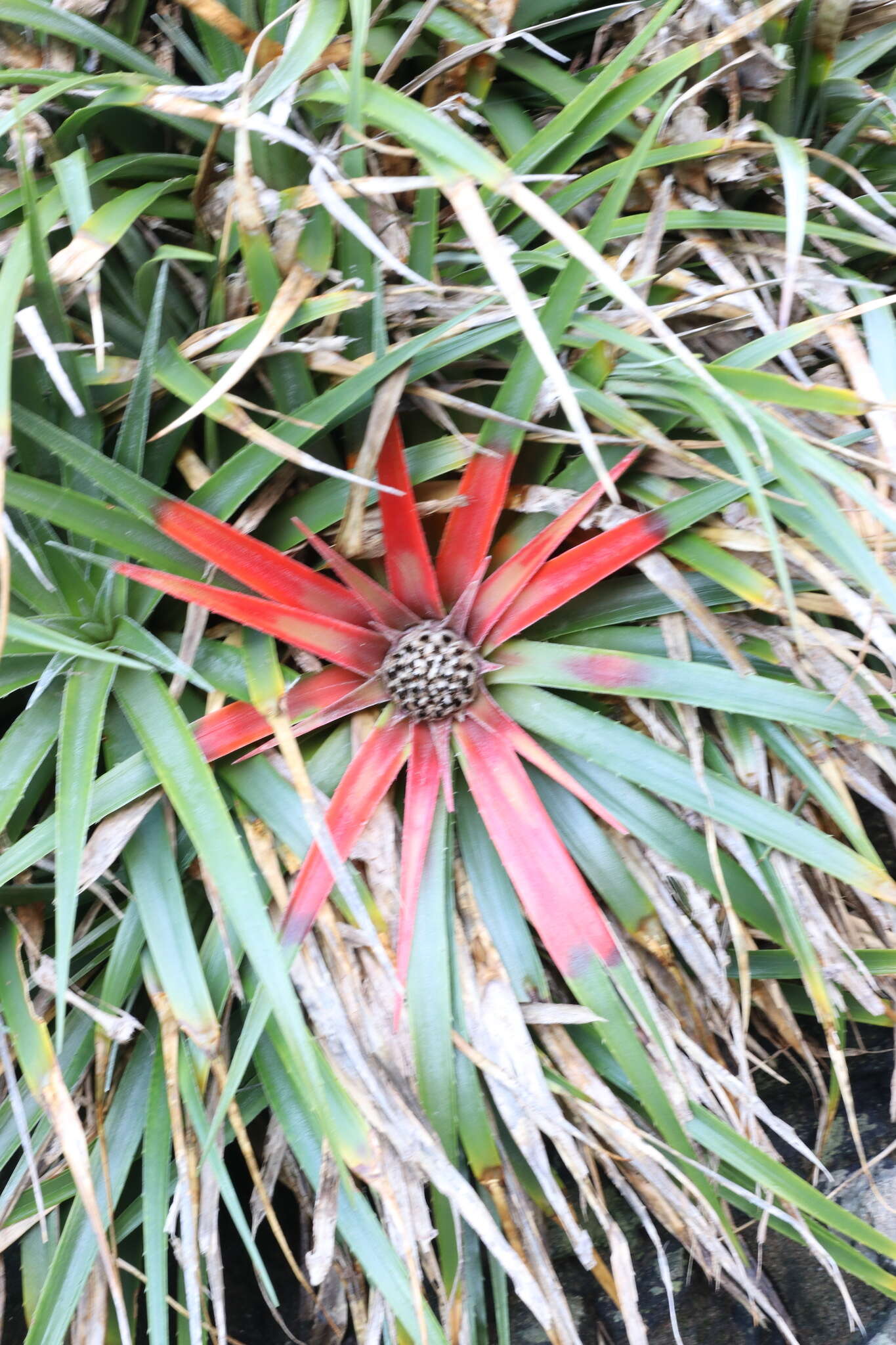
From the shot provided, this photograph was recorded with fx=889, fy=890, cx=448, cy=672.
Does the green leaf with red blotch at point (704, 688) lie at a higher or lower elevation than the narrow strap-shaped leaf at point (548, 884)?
higher

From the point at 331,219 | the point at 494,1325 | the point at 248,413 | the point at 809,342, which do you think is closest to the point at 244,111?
the point at 331,219

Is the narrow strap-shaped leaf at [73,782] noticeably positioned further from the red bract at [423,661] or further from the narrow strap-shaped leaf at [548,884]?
the narrow strap-shaped leaf at [548,884]

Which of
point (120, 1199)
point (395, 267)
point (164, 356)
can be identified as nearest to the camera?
point (395, 267)

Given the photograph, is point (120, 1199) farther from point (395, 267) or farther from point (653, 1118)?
point (395, 267)

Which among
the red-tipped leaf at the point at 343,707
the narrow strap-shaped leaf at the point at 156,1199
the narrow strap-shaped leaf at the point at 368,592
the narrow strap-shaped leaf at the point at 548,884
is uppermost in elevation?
the narrow strap-shaped leaf at the point at 368,592

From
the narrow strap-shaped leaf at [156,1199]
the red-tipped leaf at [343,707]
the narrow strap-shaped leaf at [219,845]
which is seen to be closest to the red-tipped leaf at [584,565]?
the red-tipped leaf at [343,707]

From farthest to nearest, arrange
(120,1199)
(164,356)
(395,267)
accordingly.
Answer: (120,1199) → (164,356) → (395,267)
